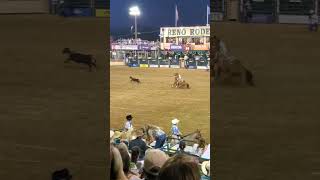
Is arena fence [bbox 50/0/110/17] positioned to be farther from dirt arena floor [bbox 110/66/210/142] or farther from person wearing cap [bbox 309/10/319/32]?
person wearing cap [bbox 309/10/319/32]

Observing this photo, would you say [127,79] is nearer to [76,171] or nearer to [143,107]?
[143,107]

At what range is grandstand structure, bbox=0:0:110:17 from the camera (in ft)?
21.7

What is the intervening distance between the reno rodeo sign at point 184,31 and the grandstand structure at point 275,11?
419 cm

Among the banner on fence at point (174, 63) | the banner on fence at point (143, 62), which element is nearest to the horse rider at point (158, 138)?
the banner on fence at point (174, 63)

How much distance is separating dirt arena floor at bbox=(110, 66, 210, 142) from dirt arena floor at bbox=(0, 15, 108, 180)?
613mm

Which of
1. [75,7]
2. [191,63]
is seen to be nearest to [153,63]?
[191,63]

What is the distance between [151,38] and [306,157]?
40.4 ft

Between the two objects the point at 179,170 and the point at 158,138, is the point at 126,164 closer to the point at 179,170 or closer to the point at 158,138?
the point at 179,170

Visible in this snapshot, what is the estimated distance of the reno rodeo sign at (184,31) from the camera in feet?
47.8

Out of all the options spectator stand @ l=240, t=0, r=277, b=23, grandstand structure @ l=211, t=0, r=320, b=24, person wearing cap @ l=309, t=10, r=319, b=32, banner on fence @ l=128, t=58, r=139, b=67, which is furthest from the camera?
banner on fence @ l=128, t=58, r=139, b=67

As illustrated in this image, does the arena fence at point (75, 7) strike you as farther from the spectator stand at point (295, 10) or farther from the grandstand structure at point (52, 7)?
the spectator stand at point (295, 10)

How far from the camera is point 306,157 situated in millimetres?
3502

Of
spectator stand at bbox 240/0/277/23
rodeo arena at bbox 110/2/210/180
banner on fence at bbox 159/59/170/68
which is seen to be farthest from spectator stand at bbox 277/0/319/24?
banner on fence at bbox 159/59/170/68

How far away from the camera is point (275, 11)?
9719mm
